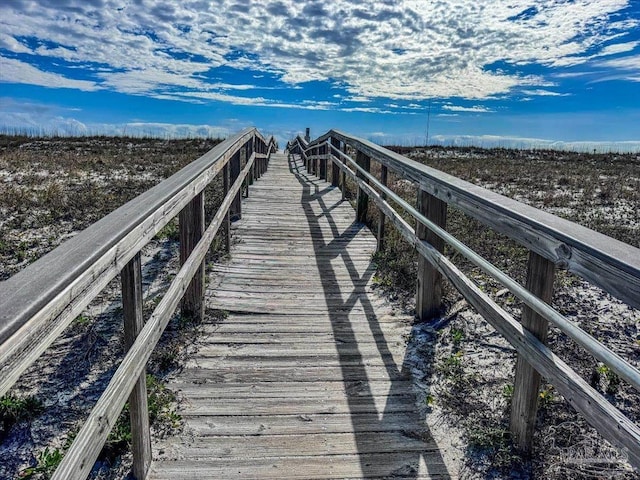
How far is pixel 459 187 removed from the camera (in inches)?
132

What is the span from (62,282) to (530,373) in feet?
7.26

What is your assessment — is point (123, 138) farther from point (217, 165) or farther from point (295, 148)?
point (217, 165)

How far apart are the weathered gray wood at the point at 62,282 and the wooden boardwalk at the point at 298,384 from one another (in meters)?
1.18

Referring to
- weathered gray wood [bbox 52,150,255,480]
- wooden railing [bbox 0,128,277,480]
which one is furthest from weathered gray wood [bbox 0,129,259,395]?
weathered gray wood [bbox 52,150,255,480]

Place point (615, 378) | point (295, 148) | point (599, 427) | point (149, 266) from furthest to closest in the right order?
point (295, 148)
point (149, 266)
point (615, 378)
point (599, 427)

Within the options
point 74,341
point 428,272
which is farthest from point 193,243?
point 428,272

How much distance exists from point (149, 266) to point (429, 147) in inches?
882

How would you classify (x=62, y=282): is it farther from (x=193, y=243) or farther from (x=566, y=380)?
(x=193, y=243)

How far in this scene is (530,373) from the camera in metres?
2.63

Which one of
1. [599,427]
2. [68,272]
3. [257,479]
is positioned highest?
[68,272]

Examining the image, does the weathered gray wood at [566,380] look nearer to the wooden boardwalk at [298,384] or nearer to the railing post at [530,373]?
the railing post at [530,373]

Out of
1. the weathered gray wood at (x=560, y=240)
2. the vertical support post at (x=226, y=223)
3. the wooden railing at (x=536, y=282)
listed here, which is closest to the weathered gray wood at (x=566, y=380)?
the wooden railing at (x=536, y=282)

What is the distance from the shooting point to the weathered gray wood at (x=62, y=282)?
125 centimetres

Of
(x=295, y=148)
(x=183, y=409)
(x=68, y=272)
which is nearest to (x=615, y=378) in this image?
(x=183, y=409)
